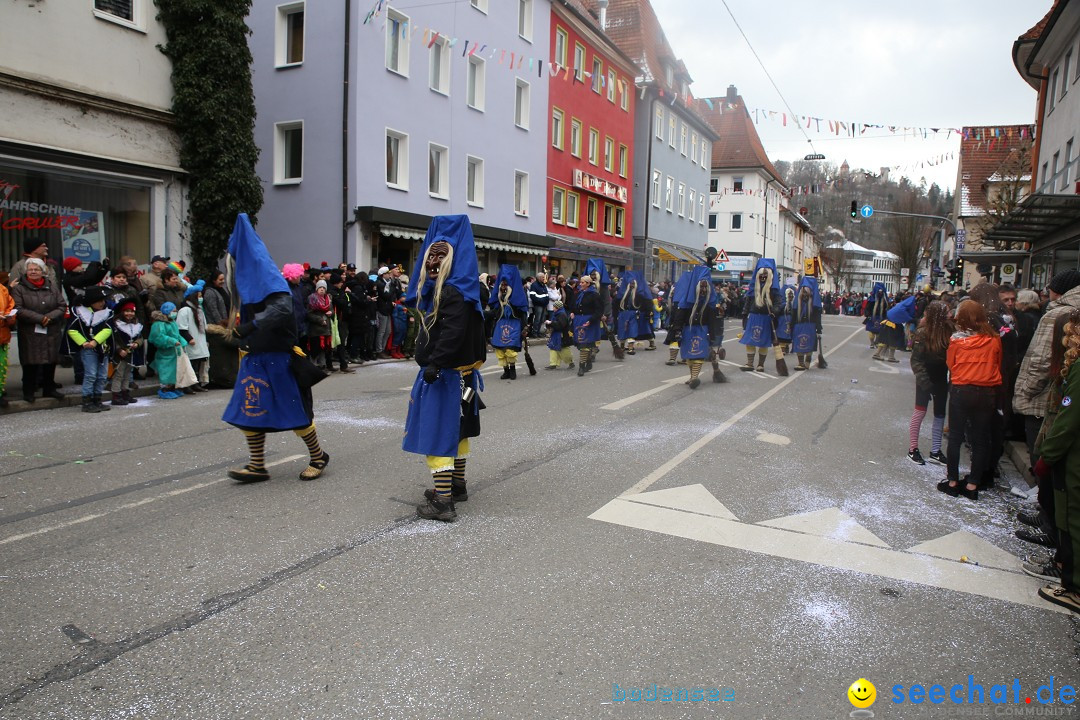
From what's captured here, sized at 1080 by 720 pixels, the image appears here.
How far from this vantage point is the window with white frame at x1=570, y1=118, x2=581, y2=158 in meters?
32.6

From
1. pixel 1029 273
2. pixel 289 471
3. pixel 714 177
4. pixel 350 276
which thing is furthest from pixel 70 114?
pixel 714 177

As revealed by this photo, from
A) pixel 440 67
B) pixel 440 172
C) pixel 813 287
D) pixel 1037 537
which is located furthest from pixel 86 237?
pixel 1037 537

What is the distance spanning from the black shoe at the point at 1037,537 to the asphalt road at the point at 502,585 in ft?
0.32

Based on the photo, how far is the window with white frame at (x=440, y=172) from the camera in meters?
23.6

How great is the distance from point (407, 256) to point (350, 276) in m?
8.86

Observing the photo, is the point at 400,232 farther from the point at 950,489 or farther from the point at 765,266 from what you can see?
the point at 950,489

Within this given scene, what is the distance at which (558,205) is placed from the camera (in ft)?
105

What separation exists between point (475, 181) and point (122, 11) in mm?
12934

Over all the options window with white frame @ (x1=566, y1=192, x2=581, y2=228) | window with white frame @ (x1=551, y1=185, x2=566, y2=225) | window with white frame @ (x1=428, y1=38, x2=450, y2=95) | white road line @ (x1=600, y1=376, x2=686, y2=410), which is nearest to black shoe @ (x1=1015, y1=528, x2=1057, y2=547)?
white road line @ (x1=600, y1=376, x2=686, y2=410)

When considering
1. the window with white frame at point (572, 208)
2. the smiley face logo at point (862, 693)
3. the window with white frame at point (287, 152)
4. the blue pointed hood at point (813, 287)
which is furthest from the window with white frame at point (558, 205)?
the smiley face logo at point (862, 693)

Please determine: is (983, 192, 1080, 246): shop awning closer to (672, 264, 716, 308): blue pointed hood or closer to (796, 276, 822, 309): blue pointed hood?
(796, 276, 822, 309): blue pointed hood

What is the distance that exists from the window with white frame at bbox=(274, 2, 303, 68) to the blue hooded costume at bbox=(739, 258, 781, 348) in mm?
14669

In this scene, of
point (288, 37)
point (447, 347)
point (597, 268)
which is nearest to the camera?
point (447, 347)

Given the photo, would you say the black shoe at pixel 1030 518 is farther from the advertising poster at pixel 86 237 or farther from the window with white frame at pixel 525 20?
the window with white frame at pixel 525 20
